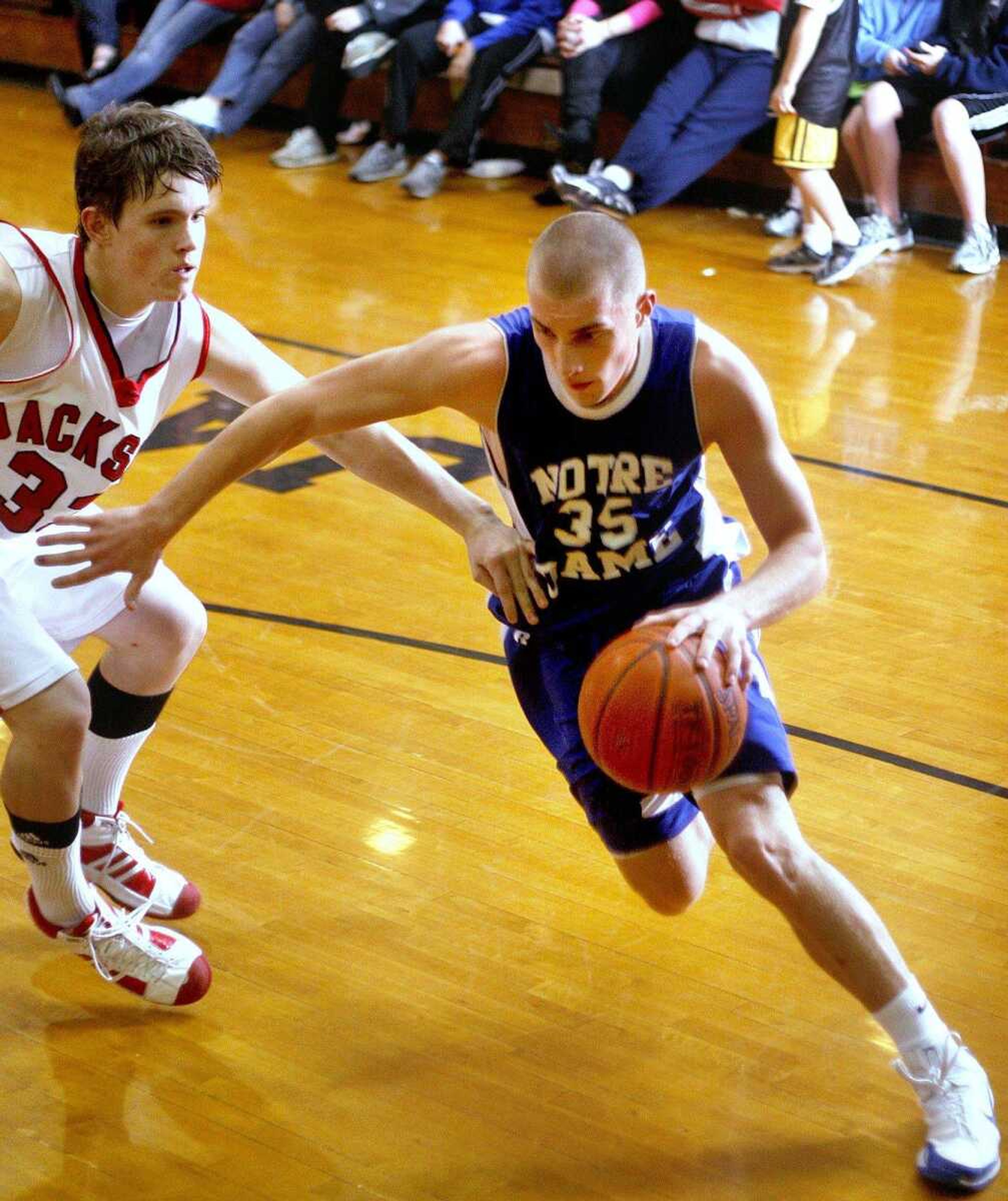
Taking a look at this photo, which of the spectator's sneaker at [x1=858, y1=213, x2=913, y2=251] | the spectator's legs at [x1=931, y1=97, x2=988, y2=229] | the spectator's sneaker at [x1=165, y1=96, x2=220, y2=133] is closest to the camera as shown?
the spectator's legs at [x1=931, y1=97, x2=988, y2=229]

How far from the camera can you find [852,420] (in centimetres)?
644

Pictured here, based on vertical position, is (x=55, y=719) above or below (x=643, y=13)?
above

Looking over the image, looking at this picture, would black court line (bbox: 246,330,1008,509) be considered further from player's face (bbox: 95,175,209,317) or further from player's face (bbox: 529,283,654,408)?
player's face (bbox: 95,175,209,317)

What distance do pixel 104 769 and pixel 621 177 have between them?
695cm

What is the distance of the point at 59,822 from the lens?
2.92m

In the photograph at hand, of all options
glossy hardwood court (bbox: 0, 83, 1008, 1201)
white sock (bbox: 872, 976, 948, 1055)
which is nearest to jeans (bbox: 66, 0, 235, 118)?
glossy hardwood court (bbox: 0, 83, 1008, 1201)

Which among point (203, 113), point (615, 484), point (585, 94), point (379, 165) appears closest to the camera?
point (615, 484)

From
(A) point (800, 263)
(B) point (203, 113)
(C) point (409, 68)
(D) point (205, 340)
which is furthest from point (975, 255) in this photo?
(D) point (205, 340)

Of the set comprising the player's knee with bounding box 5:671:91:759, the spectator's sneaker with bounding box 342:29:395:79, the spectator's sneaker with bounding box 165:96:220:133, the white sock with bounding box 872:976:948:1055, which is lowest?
the spectator's sneaker with bounding box 165:96:220:133

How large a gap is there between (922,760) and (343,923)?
4.95 feet

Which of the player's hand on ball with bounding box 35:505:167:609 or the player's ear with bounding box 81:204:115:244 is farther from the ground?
the player's ear with bounding box 81:204:115:244

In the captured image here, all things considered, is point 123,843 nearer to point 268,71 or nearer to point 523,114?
point 523,114

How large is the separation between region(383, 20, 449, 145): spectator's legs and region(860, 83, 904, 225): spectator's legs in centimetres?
291

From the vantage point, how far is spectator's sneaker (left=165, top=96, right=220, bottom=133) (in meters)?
11.3
